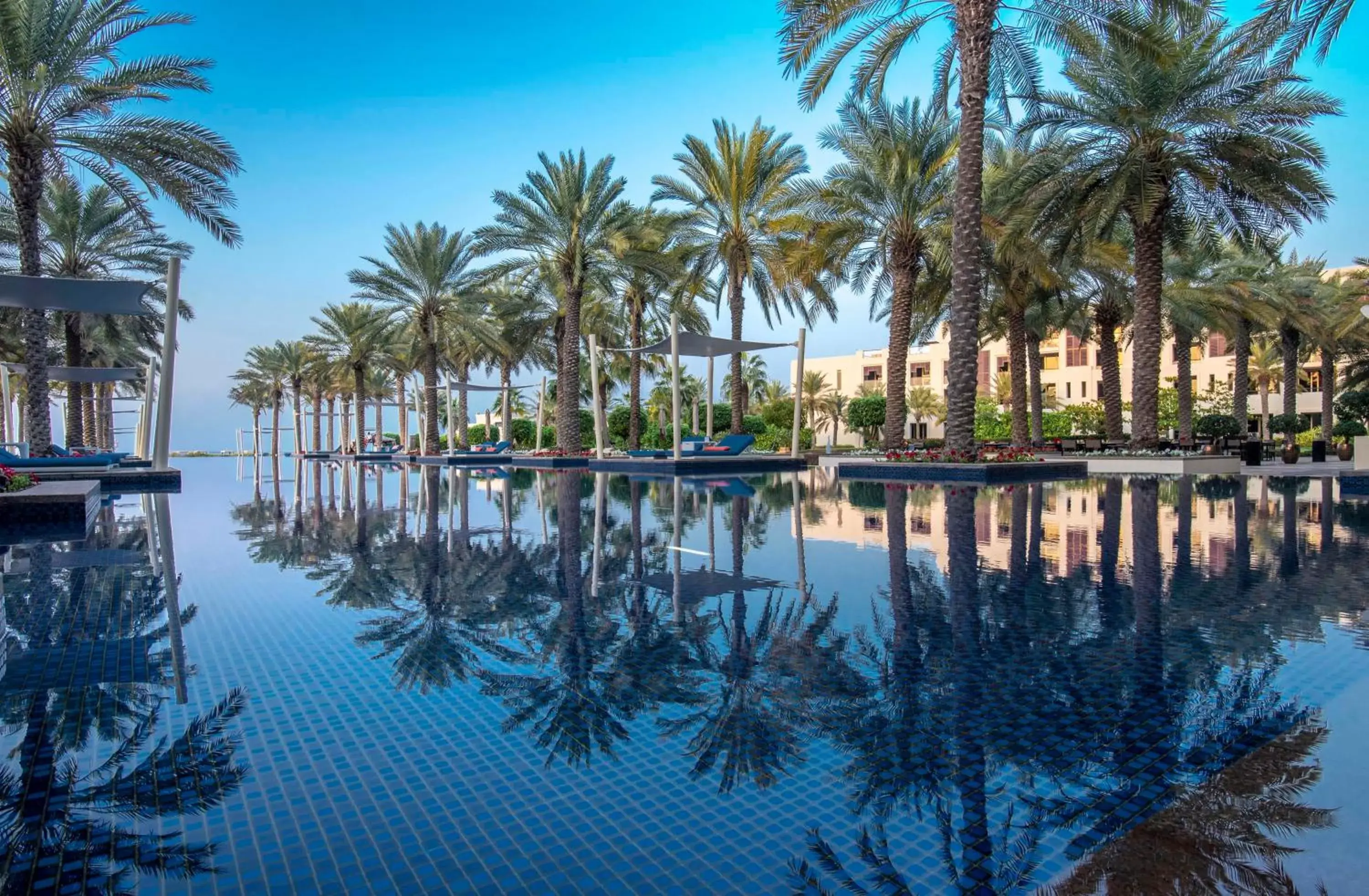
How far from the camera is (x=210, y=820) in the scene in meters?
2.30

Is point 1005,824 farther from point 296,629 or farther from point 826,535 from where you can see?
point 826,535

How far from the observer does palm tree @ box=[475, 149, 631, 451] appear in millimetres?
24469

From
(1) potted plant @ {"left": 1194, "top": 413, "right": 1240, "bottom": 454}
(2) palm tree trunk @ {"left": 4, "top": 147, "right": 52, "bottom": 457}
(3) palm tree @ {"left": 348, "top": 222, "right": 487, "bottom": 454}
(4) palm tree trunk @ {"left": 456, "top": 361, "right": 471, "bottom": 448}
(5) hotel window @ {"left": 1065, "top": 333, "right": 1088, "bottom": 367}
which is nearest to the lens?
(2) palm tree trunk @ {"left": 4, "top": 147, "right": 52, "bottom": 457}

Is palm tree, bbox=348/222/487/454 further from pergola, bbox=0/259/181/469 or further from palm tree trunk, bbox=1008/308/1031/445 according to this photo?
A: palm tree trunk, bbox=1008/308/1031/445

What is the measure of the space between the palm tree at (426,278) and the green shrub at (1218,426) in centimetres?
2515

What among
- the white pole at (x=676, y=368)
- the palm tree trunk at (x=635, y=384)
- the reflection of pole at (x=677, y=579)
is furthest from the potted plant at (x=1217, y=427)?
the reflection of pole at (x=677, y=579)

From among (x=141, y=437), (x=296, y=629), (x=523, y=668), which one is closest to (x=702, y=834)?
(x=523, y=668)

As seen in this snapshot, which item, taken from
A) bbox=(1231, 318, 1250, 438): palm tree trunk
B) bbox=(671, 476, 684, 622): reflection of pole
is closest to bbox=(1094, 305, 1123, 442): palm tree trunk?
bbox=(1231, 318, 1250, 438): palm tree trunk

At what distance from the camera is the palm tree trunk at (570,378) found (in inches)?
995

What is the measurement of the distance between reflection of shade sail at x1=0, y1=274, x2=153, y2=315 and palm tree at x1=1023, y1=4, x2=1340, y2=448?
16418mm

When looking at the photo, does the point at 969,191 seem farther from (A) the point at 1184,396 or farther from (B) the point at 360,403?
(B) the point at 360,403

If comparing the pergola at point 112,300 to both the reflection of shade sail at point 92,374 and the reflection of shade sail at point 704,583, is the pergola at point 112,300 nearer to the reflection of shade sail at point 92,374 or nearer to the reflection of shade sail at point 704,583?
the reflection of shade sail at point 92,374

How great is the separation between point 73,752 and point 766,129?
23614 millimetres

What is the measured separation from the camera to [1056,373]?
61.1 meters
